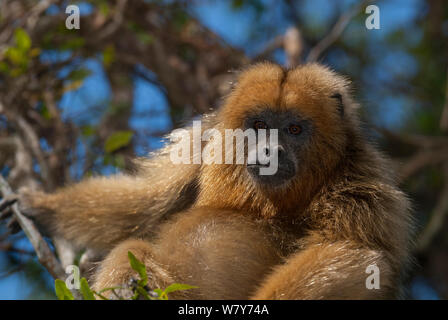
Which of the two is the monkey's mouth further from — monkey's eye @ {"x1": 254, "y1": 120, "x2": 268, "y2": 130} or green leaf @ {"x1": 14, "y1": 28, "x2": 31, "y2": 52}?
green leaf @ {"x1": 14, "y1": 28, "x2": 31, "y2": 52}

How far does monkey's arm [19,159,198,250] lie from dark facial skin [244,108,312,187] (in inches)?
34.4

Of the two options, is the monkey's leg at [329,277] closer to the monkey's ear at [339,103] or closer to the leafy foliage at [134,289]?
the leafy foliage at [134,289]

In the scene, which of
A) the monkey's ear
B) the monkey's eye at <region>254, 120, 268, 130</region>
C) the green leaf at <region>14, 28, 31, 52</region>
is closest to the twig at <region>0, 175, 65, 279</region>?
the monkey's eye at <region>254, 120, 268, 130</region>

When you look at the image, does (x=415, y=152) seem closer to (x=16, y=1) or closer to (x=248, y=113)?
(x=248, y=113)

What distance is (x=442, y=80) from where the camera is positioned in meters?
9.79

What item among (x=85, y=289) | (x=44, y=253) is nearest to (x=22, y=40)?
(x=44, y=253)

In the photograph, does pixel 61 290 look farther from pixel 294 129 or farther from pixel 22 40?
pixel 22 40

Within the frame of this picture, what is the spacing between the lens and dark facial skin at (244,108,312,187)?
4.71 metres

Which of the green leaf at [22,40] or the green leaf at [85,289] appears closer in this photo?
the green leaf at [85,289]

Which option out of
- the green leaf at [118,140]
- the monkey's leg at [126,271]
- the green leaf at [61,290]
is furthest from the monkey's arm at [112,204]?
the green leaf at [61,290]

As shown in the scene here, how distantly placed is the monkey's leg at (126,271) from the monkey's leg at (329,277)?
27.1 inches

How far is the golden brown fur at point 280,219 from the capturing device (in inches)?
165
